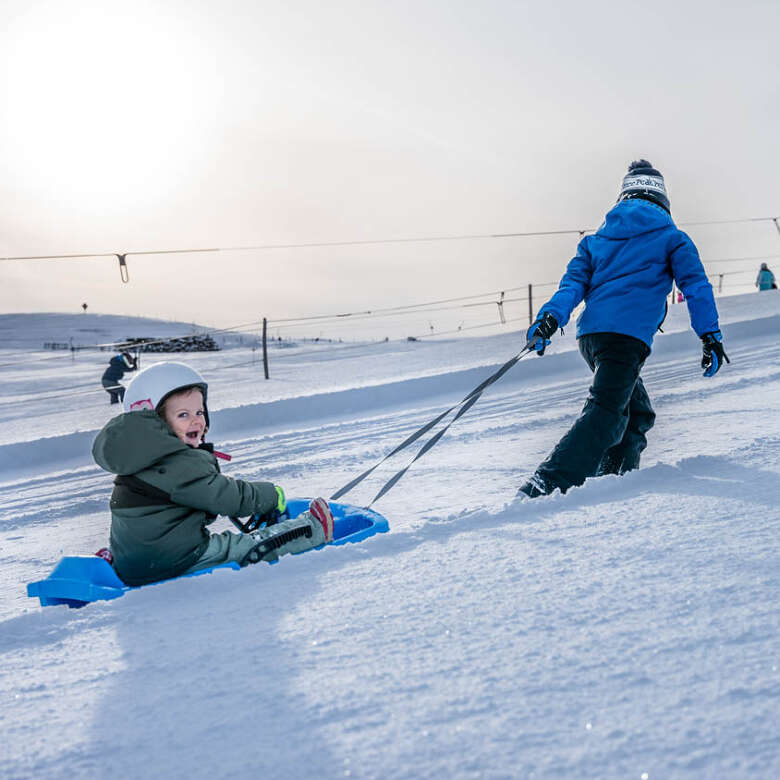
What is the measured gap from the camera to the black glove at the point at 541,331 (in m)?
2.95

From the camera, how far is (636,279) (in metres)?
3.05

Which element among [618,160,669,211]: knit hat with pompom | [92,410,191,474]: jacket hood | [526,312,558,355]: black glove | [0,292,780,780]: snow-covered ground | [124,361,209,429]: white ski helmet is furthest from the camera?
[618,160,669,211]: knit hat with pompom

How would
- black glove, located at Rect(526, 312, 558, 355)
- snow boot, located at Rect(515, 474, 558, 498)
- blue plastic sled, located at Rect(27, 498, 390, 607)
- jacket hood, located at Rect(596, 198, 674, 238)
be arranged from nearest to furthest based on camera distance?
blue plastic sled, located at Rect(27, 498, 390, 607) → snow boot, located at Rect(515, 474, 558, 498) → black glove, located at Rect(526, 312, 558, 355) → jacket hood, located at Rect(596, 198, 674, 238)

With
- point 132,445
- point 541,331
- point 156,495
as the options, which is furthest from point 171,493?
point 541,331

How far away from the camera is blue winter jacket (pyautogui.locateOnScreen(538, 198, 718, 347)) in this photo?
3016 millimetres

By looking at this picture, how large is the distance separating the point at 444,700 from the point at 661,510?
1.23 metres

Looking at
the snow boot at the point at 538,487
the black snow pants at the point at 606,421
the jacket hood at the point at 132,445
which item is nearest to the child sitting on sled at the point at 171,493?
the jacket hood at the point at 132,445

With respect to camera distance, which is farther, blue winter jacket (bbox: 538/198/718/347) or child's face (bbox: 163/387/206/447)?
blue winter jacket (bbox: 538/198/718/347)

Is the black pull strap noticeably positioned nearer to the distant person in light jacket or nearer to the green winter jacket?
the distant person in light jacket

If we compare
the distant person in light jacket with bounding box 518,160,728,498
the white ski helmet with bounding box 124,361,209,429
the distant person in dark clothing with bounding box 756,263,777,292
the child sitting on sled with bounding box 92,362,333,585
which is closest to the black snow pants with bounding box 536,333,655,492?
the distant person in light jacket with bounding box 518,160,728,498

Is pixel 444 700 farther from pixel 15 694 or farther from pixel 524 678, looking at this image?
pixel 15 694

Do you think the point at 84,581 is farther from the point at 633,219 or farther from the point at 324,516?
the point at 633,219

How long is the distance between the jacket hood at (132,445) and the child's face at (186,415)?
0.15 metres

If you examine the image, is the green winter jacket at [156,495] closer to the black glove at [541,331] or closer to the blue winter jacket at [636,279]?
the black glove at [541,331]
